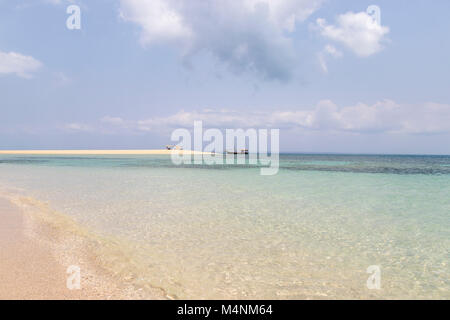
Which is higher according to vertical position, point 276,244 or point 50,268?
point 50,268

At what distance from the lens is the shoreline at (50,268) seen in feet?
14.9

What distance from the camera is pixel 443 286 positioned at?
528cm

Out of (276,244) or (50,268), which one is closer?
(50,268)

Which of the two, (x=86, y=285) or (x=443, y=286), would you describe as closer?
(x=86, y=285)

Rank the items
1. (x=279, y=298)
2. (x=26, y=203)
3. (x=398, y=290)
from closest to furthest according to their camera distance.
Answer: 1. (x=279, y=298)
2. (x=398, y=290)
3. (x=26, y=203)

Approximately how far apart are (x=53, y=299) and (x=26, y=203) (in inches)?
391

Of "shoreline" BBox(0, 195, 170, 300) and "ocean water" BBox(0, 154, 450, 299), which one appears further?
"ocean water" BBox(0, 154, 450, 299)

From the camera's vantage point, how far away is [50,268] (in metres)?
5.48

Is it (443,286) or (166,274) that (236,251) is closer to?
(166,274)

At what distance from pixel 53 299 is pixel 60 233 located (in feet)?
13.9

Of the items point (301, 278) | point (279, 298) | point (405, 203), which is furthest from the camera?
point (405, 203)

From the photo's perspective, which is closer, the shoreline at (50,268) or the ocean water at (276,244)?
the shoreline at (50,268)

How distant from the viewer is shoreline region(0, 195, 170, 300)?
4.55m
